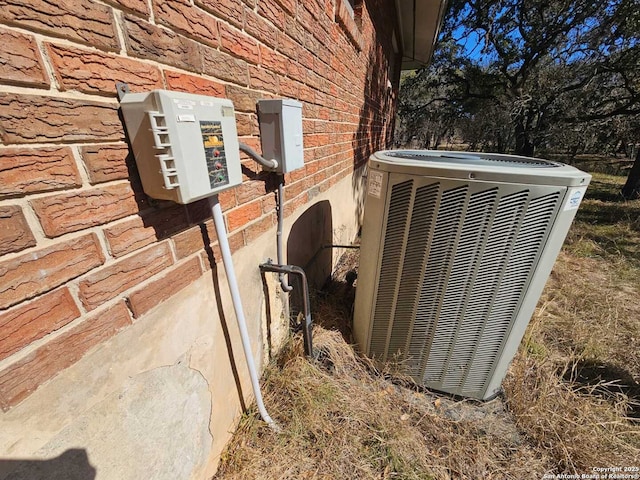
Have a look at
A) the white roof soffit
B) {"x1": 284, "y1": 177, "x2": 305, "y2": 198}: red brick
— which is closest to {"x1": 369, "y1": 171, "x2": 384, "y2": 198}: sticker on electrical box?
{"x1": 284, "y1": 177, "x2": 305, "y2": 198}: red brick

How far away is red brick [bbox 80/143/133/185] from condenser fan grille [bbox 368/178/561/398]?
1133mm

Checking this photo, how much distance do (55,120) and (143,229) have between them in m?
0.34

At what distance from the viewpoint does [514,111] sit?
998 cm

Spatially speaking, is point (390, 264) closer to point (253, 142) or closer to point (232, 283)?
point (232, 283)

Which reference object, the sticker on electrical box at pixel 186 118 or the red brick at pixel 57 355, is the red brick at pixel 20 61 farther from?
the red brick at pixel 57 355

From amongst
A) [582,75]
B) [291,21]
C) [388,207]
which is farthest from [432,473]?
[582,75]

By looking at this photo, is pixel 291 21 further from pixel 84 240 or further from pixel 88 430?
pixel 88 430

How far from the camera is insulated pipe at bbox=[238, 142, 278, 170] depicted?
122cm

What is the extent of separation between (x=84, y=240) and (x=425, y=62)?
10467mm

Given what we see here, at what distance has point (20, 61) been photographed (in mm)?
571

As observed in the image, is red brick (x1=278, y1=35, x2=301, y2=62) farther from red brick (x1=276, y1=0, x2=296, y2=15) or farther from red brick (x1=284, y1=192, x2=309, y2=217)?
red brick (x1=284, y1=192, x2=309, y2=217)

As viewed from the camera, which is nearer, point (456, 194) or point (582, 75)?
point (456, 194)

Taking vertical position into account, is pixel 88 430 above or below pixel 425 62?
below

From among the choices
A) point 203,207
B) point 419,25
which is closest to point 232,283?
point 203,207
